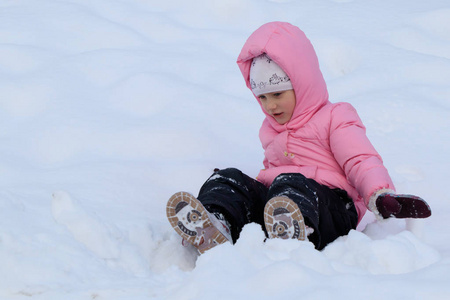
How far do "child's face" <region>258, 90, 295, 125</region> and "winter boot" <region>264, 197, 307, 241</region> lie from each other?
0.60 metres

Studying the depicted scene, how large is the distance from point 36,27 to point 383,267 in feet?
10.5

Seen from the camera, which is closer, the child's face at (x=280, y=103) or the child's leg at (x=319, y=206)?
the child's leg at (x=319, y=206)

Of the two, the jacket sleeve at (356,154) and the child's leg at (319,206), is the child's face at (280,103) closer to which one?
the jacket sleeve at (356,154)

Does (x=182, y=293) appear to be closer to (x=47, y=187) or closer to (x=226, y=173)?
(x=226, y=173)

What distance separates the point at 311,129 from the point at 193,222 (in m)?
0.66

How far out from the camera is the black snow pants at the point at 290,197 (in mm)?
1710

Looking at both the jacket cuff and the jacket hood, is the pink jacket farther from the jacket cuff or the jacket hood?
the jacket cuff

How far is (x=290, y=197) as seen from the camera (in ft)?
5.56

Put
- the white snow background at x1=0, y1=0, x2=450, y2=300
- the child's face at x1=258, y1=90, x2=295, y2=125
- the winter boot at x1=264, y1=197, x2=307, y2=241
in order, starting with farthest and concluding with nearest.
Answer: the child's face at x1=258, y1=90, x2=295, y2=125 < the winter boot at x1=264, y1=197, x2=307, y2=241 < the white snow background at x1=0, y1=0, x2=450, y2=300

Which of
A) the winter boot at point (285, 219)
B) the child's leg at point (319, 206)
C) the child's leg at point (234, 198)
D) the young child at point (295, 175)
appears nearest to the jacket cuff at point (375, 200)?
the young child at point (295, 175)

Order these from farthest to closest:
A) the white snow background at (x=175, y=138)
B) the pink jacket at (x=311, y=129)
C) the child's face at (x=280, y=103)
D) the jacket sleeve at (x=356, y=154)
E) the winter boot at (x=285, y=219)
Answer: the child's face at (x=280, y=103)
the pink jacket at (x=311, y=129)
the jacket sleeve at (x=356, y=154)
the winter boot at (x=285, y=219)
the white snow background at (x=175, y=138)

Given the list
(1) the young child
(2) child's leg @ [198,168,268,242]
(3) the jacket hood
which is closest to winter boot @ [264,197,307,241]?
(1) the young child

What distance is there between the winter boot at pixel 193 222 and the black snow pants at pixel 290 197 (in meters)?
0.14

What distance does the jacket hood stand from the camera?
201 cm
